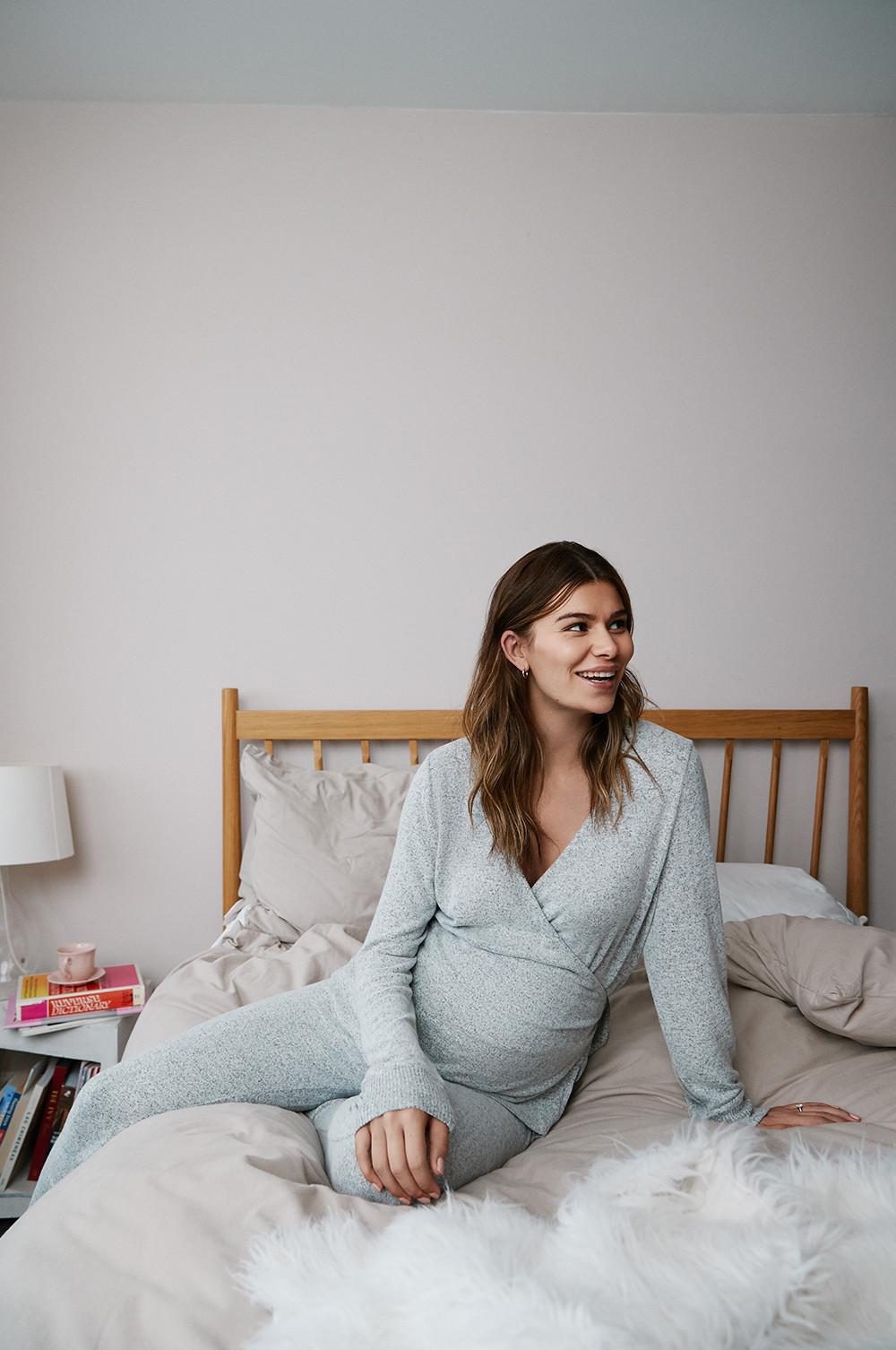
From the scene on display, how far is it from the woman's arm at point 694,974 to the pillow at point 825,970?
9.0 inches

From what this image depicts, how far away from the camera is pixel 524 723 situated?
52.6 inches

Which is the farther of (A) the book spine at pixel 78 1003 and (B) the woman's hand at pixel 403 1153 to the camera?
(A) the book spine at pixel 78 1003

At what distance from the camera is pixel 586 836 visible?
124cm

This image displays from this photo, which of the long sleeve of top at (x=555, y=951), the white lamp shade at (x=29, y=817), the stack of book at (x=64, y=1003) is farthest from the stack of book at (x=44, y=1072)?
the long sleeve of top at (x=555, y=951)

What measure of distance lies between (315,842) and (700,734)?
987mm

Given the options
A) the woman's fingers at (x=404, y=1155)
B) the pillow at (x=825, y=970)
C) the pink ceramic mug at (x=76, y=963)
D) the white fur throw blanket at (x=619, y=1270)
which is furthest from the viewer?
the pink ceramic mug at (x=76, y=963)

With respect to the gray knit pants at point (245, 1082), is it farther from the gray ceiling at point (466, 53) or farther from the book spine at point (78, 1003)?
the gray ceiling at point (466, 53)

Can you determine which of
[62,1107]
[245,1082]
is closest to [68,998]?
[62,1107]

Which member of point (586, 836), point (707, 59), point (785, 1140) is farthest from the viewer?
point (707, 59)

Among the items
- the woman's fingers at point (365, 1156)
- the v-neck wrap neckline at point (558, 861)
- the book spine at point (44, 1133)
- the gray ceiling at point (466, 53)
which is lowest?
the book spine at point (44, 1133)

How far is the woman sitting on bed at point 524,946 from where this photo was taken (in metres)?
1.19

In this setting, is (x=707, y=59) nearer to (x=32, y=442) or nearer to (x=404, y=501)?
(x=404, y=501)

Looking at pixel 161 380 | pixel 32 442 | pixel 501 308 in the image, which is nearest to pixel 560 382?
pixel 501 308

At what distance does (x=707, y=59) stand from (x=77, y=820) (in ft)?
7.77
